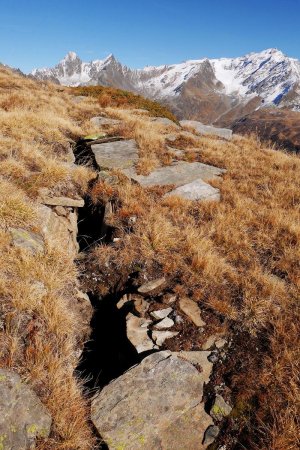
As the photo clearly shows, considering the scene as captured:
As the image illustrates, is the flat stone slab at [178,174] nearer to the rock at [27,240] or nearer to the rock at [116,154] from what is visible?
the rock at [116,154]

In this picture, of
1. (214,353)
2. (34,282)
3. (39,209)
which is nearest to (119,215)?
(39,209)

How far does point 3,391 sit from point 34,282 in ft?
5.64

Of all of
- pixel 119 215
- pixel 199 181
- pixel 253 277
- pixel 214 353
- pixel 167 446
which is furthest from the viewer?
pixel 199 181

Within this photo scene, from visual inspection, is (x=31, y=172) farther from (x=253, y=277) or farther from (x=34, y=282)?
(x=253, y=277)

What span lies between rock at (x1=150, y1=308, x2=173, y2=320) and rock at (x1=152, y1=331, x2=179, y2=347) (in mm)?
299

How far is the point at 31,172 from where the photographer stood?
811cm

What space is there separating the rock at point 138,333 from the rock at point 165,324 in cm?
18

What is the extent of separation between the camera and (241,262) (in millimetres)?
6746

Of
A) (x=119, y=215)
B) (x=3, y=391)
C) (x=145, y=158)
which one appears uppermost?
(x=145, y=158)

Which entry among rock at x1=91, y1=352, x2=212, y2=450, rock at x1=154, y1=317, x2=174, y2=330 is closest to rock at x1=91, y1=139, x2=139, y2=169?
rock at x1=154, y1=317, x2=174, y2=330

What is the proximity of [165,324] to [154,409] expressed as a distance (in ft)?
4.27

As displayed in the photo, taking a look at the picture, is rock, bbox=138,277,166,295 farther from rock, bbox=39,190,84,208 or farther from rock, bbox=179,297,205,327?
rock, bbox=39,190,84,208

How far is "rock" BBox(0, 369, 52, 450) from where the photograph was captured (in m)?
3.35

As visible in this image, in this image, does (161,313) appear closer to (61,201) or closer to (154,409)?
(154,409)
